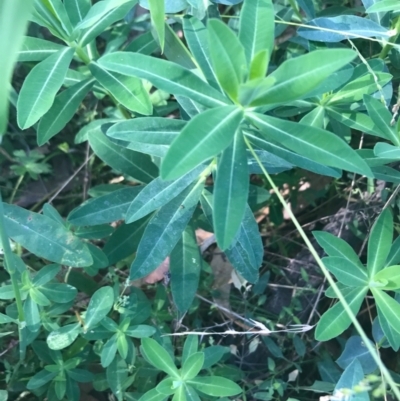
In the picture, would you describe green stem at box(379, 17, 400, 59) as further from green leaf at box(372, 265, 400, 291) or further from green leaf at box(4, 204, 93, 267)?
green leaf at box(4, 204, 93, 267)

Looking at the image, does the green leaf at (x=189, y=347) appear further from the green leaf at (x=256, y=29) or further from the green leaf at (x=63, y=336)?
the green leaf at (x=256, y=29)

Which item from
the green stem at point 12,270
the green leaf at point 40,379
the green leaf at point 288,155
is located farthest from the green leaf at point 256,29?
the green leaf at point 40,379

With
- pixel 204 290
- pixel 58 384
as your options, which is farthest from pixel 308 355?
pixel 58 384

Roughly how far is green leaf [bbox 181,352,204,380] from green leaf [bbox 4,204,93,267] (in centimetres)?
39

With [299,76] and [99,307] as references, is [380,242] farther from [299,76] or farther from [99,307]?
[99,307]

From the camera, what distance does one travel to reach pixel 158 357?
55.5 inches

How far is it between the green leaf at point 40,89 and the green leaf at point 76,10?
0.38 ft

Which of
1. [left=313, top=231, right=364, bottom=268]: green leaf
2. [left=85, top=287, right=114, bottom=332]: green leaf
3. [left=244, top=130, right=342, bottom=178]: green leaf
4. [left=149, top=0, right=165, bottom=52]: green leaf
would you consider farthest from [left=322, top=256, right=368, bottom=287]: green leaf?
[left=149, top=0, right=165, bottom=52]: green leaf

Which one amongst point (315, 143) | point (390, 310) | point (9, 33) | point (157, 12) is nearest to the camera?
point (9, 33)

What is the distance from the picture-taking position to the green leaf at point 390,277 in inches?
53.1

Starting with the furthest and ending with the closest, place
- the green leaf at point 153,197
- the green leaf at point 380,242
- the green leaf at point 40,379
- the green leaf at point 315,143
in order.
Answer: the green leaf at point 40,379, the green leaf at point 380,242, the green leaf at point 153,197, the green leaf at point 315,143

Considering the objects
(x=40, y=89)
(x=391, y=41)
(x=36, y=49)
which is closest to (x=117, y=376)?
(x=40, y=89)

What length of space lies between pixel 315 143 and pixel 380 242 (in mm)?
514

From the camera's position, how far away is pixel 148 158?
1.60 m
